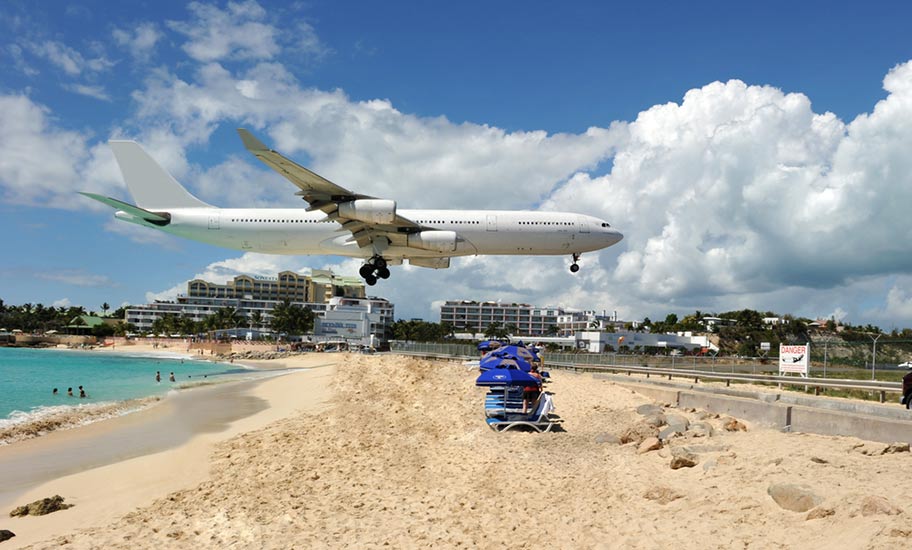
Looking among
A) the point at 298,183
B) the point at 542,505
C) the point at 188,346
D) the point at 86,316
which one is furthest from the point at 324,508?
the point at 86,316

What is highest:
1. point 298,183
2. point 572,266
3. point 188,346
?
point 298,183

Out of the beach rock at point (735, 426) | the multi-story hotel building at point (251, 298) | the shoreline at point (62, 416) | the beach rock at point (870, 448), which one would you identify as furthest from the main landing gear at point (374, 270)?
the multi-story hotel building at point (251, 298)

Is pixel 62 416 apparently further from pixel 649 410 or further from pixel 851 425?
pixel 851 425

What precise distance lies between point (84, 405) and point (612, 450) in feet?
103

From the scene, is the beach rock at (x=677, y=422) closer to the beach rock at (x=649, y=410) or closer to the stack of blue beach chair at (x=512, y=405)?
the beach rock at (x=649, y=410)

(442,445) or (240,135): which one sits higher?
(240,135)

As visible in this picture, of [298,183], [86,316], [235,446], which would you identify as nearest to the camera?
[235,446]

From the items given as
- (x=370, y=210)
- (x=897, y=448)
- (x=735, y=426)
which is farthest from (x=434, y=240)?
(x=897, y=448)

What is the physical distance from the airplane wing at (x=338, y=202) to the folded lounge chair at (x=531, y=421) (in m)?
13.4

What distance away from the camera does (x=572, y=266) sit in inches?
1372

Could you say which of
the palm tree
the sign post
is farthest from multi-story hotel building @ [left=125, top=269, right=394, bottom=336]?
the sign post

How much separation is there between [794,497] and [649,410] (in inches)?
424

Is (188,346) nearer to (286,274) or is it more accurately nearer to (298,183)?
(286,274)

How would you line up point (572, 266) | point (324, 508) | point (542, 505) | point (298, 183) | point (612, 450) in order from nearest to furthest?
point (542, 505) → point (324, 508) → point (612, 450) → point (298, 183) → point (572, 266)
